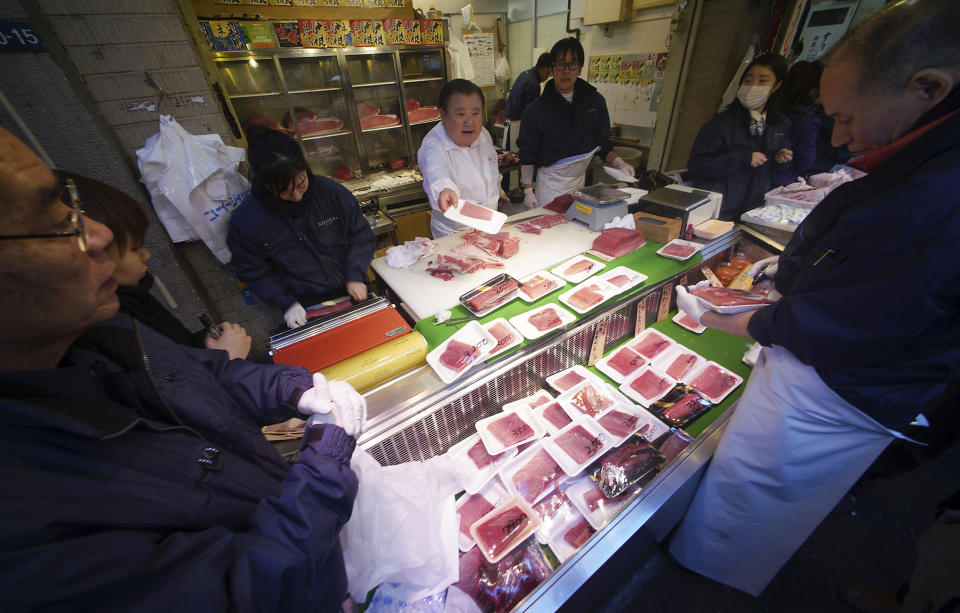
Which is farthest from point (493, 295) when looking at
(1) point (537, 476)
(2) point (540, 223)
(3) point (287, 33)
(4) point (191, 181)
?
Answer: (3) point (287, 33)

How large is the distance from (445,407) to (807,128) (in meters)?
4.61

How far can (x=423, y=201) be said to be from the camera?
579 centimetres

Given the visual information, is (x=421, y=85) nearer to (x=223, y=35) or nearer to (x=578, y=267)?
(x=223, y=35)

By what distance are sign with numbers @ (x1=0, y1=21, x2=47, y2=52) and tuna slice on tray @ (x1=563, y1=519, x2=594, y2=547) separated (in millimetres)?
4374

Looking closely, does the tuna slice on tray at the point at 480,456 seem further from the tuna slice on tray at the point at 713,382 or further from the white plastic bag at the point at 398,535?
the tuna slice on tray at the point at 713,382

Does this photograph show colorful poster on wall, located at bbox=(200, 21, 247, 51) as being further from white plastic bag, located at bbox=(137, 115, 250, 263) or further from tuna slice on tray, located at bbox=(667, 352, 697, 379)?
tuna slice on tray, located at bbox=(667, 352, 697, 379)

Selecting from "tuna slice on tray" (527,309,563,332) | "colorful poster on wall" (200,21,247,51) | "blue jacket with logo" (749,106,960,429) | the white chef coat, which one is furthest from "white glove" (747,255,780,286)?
"colorful poster on wall" (200,21,247,51)

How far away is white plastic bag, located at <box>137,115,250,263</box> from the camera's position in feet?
8.76

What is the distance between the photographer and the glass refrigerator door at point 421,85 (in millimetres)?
5949

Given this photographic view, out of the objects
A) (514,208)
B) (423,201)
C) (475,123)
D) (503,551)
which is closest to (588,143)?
(475,123)

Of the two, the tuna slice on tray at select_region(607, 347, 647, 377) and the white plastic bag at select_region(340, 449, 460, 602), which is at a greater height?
the white plastic bag at select_region(340, 449, 460, 602)

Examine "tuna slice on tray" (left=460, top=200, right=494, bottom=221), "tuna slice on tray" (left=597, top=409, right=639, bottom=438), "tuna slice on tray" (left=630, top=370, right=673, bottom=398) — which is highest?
"tuna slice on tray" (left=460, top=200, right=494, bottom=221)

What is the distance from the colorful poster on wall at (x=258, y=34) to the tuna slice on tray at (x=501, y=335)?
5579 mm

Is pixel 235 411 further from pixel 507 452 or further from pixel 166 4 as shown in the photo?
pixel 166 4
